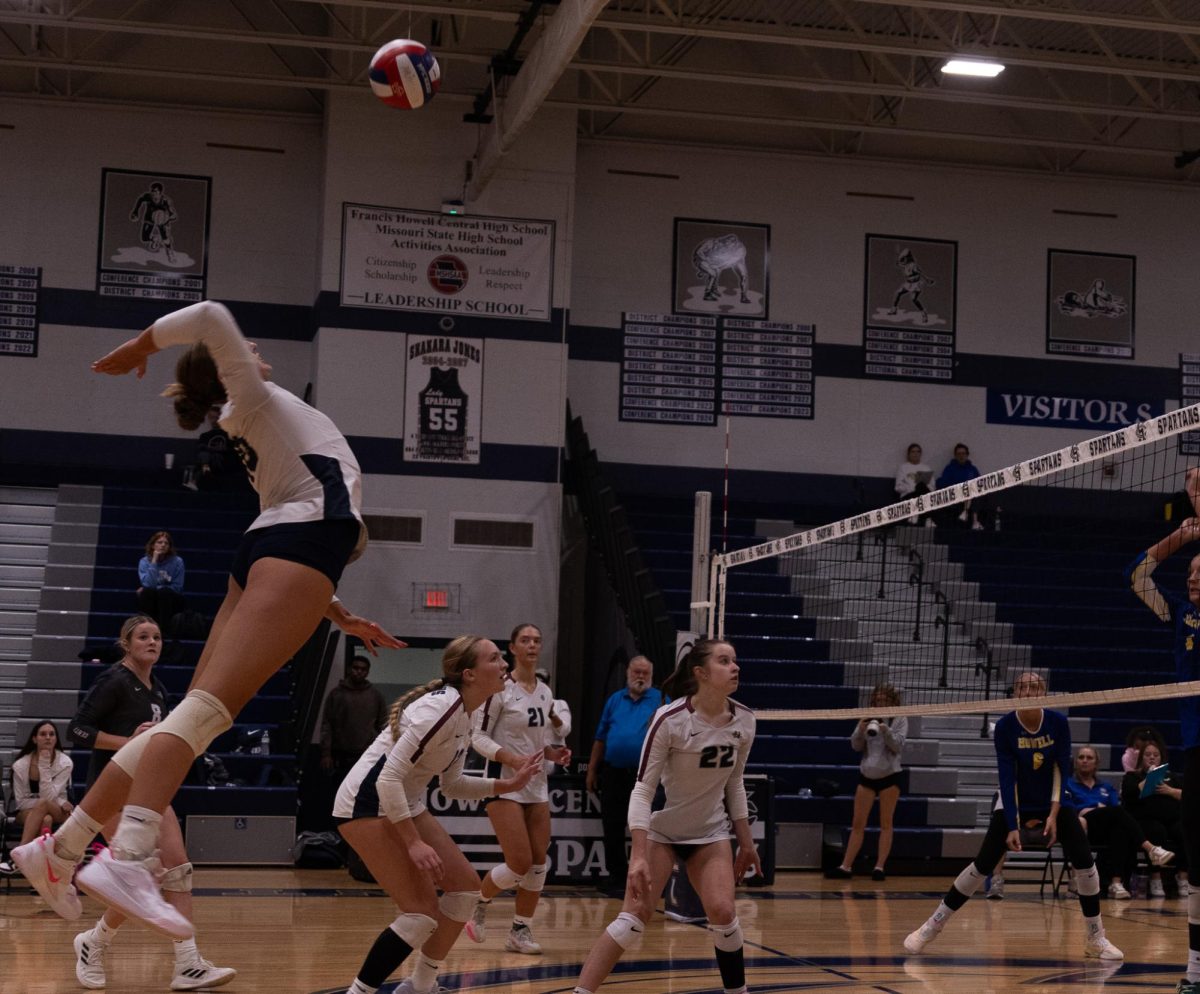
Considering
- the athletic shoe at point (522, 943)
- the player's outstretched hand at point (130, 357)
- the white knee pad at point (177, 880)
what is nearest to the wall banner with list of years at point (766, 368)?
the athletic shoe at point (522, 943)

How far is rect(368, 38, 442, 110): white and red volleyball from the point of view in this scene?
10.0 meters

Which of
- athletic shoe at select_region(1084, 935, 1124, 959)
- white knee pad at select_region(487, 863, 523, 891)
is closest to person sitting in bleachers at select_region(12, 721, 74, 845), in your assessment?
white knee pad at select_region(487, 863, 523, 891)

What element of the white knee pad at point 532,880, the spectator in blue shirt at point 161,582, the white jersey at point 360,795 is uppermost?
the spectator in blue shirt at point 161,582

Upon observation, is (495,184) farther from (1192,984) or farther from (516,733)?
(1192,984)

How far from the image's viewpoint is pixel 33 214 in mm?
18344

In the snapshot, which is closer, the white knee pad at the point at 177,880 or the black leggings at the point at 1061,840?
the white knee pad at the point at 177,880

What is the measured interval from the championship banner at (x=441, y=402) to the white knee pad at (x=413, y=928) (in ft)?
38.5

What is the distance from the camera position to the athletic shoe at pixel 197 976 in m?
7.34

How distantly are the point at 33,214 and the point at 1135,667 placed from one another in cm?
1358

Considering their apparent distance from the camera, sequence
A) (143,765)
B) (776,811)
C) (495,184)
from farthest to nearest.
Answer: (495,184) < (776,811) < (143,765)

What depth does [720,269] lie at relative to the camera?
65.0ft

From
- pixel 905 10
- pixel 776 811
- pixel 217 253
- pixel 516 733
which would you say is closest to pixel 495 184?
pixel 217 253

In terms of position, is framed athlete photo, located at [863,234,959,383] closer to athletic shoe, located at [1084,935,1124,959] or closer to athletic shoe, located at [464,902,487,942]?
athletic shoe, located at [1084,935,1124,959]

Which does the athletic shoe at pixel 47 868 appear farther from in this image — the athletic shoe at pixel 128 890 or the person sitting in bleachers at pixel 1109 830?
the person sitting in bleachers at pixel 1109 830
